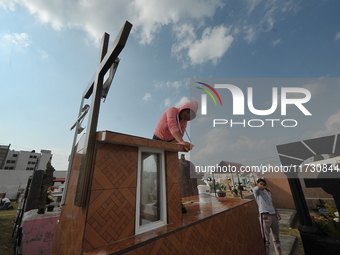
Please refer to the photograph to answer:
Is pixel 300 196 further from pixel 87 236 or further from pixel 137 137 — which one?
pixel 87 236

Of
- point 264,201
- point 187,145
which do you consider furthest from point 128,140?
point 264,201

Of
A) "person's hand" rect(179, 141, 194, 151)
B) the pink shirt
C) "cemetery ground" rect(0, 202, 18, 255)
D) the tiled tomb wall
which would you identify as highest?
the pink shirt

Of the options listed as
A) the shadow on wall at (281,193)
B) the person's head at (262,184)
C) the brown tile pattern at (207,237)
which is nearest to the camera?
the brown tile pattern at (207,237)

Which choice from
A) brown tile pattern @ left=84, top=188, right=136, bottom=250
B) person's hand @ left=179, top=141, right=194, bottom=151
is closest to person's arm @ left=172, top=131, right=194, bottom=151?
person's hand @ left=179, top=141, right=194, bottom=151

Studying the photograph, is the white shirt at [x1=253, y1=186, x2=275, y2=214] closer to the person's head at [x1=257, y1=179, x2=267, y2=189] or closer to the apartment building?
the person's head at [x1=257, y1=179, x2=267, y2=189]

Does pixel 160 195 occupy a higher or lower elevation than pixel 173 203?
higher

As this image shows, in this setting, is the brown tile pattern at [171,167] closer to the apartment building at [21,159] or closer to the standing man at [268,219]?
the standing man at [268,219]

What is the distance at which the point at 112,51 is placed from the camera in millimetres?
1700

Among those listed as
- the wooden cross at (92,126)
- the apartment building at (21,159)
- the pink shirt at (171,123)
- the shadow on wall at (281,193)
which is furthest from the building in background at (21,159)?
the wooden cross at (92,126)

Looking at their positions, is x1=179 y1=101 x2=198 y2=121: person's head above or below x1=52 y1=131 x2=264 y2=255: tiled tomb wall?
above

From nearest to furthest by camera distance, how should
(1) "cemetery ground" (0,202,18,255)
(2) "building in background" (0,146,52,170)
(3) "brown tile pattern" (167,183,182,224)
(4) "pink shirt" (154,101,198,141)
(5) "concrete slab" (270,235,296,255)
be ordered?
1. (3) "brown tile pattern" (167,183,182,224)
2. (4) "pink shirt" (154,101,198,141)
3. (1) "cemetery ground" (0,202,18,255)
4. (5) "concrete slab" (270,235,296,255)
5. (2) "building in background" (0,146,52,170)

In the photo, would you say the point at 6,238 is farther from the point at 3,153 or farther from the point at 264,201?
the point at 3,153

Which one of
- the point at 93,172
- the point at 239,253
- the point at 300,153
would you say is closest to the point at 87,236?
the point at 93,172

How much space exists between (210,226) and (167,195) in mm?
1000
